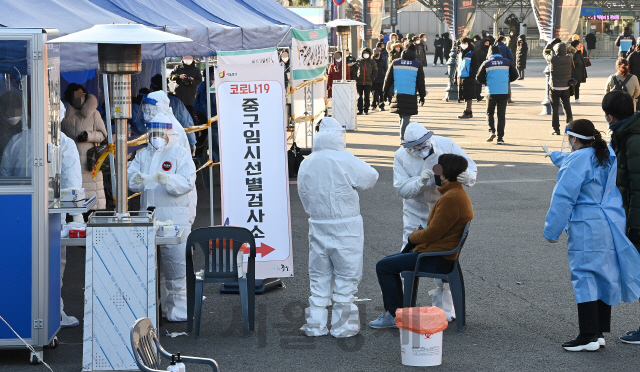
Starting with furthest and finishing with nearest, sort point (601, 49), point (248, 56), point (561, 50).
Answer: point (601, 49) → point (561, 50) → point (248, 56)

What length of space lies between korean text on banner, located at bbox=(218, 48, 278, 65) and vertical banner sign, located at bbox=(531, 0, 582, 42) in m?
14.7

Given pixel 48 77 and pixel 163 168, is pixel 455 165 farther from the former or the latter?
pixel 48 77

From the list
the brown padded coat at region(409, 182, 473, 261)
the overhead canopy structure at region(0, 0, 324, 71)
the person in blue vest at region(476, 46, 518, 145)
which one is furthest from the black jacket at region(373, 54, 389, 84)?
the brown padded coat at region(409, 182, 473, 261)

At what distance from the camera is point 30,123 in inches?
231

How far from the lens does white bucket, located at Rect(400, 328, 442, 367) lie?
590cm

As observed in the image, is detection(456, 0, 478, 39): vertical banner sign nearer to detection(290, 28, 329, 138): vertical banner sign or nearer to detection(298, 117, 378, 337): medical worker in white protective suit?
detection(290, 28, 329, 138): vertical banner sign

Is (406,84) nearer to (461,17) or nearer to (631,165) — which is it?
(631,165)

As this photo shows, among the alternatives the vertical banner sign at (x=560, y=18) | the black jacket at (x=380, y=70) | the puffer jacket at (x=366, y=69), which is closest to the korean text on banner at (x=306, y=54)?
the puffer jacket at (x=366, y=69)

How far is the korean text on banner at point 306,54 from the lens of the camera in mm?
12070

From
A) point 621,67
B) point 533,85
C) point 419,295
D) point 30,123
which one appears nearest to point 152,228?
point 30,123

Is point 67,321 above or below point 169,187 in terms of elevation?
below

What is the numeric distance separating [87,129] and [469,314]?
5.06 metres

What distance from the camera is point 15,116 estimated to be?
19.3 feet

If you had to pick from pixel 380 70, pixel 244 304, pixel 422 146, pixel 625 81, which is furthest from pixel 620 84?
pixel 380 70
